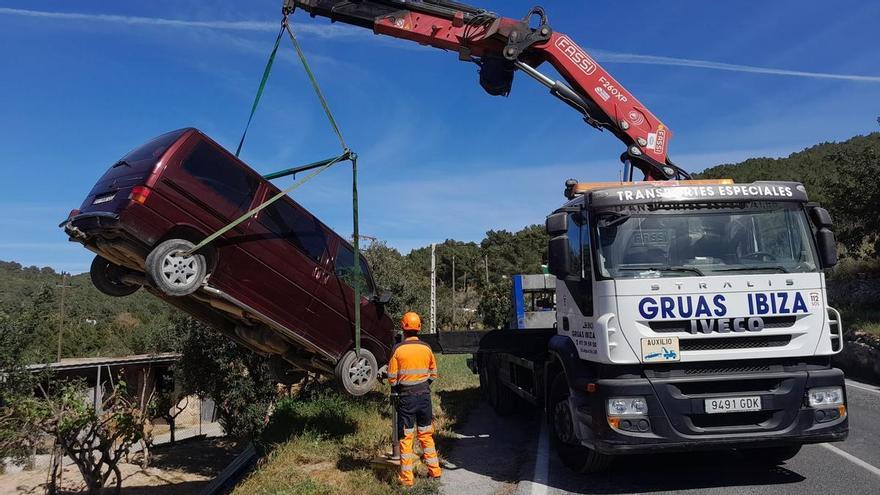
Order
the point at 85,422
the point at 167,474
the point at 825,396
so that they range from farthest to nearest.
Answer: the point at 167,474, the point at 85,422, the point at 825,396

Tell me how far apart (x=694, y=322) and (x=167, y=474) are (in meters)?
14.7

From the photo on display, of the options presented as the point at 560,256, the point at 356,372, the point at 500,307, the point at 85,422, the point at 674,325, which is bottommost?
the point at 85,422

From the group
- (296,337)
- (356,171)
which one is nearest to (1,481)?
(296,337)

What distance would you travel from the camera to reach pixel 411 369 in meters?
5.66

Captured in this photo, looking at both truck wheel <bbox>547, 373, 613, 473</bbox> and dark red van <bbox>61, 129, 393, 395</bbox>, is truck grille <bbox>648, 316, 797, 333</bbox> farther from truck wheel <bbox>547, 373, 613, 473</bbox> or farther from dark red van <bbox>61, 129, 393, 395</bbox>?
dark red van <bbox>61, 129, 393, 395</bbox>

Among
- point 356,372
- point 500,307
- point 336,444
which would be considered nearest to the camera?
point 336,444

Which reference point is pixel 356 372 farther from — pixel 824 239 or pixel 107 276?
pixel 824 239

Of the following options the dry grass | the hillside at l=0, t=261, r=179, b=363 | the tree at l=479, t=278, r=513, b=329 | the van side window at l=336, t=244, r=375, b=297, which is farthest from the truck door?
the hillside at l=0, t=261, r=179, b=363

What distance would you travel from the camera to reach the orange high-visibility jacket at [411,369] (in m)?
5.64

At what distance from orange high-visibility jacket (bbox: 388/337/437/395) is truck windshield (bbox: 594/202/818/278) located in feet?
6.39

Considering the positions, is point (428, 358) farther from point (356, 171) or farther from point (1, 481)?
point (1, 481)

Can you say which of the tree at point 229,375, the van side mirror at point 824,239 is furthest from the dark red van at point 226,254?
the tree at point 229,375

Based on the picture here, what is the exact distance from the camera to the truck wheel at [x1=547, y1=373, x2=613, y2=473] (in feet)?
17.2

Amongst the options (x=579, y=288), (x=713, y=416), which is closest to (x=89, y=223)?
(x=579, y=288)
